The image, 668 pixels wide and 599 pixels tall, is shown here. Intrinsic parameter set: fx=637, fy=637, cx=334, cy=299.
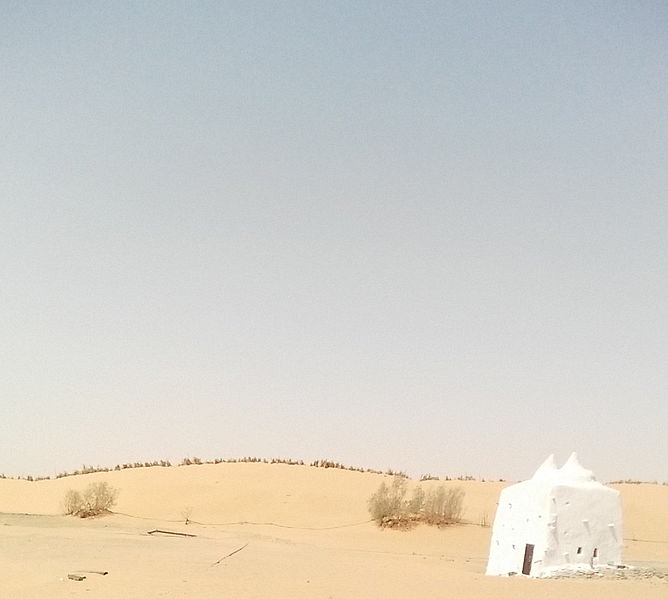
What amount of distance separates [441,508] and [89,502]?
16294mm

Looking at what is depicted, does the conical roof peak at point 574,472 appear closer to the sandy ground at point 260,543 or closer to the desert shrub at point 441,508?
the sandy ground at point 260,543

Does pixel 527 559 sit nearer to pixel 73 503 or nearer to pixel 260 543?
pixel 260 543

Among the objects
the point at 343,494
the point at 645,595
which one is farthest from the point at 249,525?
the point at 645,595

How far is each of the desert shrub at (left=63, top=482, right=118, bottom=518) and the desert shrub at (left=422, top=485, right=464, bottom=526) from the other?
1487cm

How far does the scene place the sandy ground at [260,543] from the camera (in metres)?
11.4

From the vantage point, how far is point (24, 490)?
37.5m

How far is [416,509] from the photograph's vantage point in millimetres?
28750

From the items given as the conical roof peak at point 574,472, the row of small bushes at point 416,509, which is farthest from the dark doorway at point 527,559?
the row of small bushes at point 416,509

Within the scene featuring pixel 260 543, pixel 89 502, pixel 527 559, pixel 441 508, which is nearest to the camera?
pixel 527 559

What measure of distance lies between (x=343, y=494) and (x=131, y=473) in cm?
1384

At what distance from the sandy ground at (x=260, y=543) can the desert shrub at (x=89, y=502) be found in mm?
817

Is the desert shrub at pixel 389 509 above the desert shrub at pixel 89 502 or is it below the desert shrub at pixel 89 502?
above

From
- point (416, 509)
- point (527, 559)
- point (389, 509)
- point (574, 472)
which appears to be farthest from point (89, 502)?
point (574, 472)

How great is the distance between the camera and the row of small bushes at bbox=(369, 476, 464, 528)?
2822 cm
